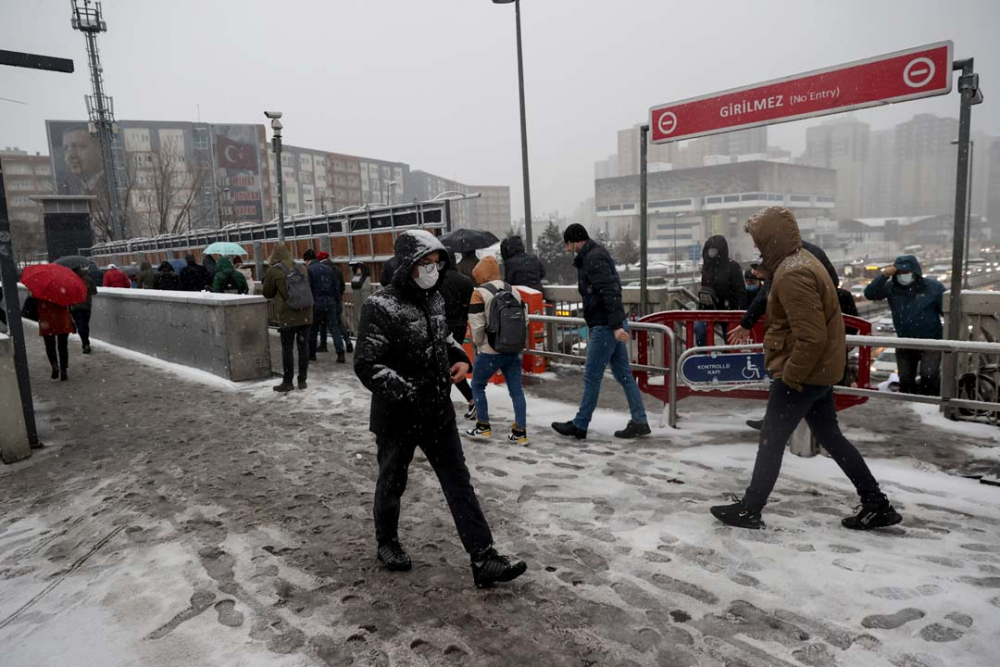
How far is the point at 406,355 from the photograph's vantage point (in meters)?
3.56

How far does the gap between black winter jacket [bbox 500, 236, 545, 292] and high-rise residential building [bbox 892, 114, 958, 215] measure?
17929cm

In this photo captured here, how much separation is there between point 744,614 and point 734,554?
65 centimetres

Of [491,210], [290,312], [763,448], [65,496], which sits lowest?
[65,496]

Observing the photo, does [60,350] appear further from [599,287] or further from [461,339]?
[599,287]

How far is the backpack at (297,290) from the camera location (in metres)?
8.54

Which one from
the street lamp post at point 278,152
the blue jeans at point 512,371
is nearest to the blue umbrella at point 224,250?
the street lamp post at point 278,152

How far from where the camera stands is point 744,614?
128 inches

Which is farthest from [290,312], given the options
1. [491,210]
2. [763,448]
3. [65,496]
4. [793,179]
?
[491,210]

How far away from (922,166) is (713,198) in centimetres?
7390

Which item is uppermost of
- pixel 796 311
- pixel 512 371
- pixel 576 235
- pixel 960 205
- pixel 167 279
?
pixel 960 205

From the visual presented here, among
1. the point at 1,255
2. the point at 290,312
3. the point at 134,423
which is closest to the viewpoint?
the point at 1,255

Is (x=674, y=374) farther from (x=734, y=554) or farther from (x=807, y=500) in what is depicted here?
(x=734, y=554)

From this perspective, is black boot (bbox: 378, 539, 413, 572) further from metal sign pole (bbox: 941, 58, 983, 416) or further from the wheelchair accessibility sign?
metal sign pole (bbox: 941, 58, 983, 416)

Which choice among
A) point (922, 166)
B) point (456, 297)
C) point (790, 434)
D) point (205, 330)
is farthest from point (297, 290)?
point (922, 166)
